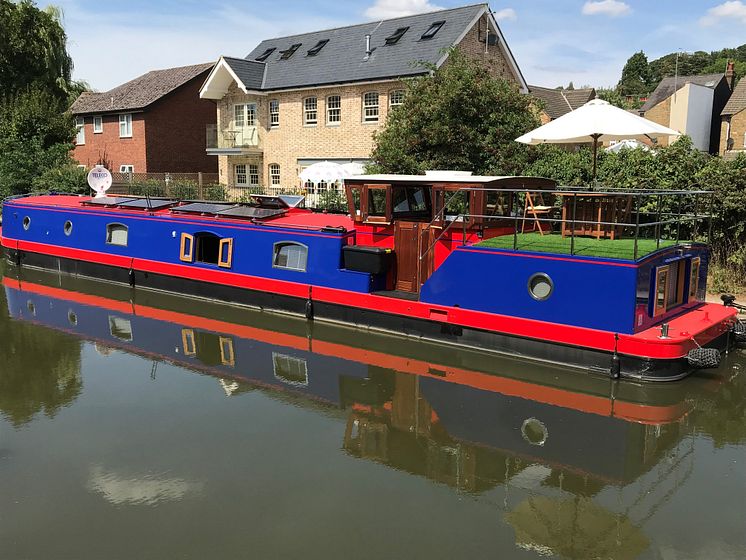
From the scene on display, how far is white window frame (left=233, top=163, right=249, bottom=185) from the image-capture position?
32344 millimetres

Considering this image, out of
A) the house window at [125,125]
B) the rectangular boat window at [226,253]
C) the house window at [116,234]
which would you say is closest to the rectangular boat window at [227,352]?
the rectangular boat window at [226,253]

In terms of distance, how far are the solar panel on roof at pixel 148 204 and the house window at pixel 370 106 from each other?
11486 millimetres

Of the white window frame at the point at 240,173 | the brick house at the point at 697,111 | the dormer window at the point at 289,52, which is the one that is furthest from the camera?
the brick house at the point at 697,111

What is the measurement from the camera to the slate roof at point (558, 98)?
38.3 m

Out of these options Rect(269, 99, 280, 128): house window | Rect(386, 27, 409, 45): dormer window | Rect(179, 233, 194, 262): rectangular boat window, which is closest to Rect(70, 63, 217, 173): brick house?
Rect(269, 99, 280, 128): house window

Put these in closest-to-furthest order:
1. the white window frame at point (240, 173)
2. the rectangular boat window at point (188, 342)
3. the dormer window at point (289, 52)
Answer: the rectangular boat window at point (188, 342) → the dormer window at point (289, 52) → the white window frame at point (240, 173)

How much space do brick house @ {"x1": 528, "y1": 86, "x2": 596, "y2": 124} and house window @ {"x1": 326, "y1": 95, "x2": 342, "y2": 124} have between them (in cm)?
1184

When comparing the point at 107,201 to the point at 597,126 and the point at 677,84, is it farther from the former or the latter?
the point at 677,84

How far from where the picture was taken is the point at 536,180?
37.5 ft

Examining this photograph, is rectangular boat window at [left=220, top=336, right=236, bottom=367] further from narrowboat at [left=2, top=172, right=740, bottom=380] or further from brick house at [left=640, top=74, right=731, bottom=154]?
brick house at [left=640, top=74, right=731, bottom=154]

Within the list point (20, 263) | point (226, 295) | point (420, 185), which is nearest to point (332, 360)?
point (420, 185)

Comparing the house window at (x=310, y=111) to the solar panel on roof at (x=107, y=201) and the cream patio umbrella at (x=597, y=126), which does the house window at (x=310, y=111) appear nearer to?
the solar panel on roof at (x=107, y=201)

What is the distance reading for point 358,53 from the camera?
27969 millimetres

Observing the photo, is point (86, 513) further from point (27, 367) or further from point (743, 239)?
point (743, 239)
